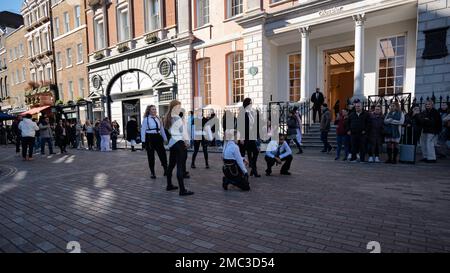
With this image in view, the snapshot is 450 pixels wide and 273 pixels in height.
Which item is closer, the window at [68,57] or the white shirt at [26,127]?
the white shirt at [26,127]

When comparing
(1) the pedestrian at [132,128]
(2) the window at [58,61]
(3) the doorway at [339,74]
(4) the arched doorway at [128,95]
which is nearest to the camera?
(1) the pedestrian at [132,128]

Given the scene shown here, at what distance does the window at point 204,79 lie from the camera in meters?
17.4

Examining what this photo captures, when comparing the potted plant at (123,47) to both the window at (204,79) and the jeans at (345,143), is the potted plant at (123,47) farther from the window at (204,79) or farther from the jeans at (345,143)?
the jeans at (345,143)

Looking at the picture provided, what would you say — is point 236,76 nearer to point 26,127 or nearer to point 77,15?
point 26,127

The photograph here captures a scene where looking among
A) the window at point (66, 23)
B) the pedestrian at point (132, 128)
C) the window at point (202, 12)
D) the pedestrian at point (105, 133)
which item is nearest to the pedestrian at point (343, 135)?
the pedestrian at point (132, 128)

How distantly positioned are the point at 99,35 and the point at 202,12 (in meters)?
11.3

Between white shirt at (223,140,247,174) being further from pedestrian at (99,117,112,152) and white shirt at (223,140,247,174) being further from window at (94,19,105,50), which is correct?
window at (94,19,105,50)

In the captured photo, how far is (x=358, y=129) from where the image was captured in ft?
27.2

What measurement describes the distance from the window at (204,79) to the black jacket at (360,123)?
10458 millimetres

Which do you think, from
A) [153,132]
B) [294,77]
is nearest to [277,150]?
[153,132]

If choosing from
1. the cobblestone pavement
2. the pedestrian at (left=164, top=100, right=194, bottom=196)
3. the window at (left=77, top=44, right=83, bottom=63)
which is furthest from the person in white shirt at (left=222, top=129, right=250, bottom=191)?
the window at (left=77, top=44, right=83, bottom=63)

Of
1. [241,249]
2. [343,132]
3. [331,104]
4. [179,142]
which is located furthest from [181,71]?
[241,249]

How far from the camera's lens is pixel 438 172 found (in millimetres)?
6633

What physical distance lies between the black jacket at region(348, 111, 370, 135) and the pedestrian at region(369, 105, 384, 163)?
14 centimetres
